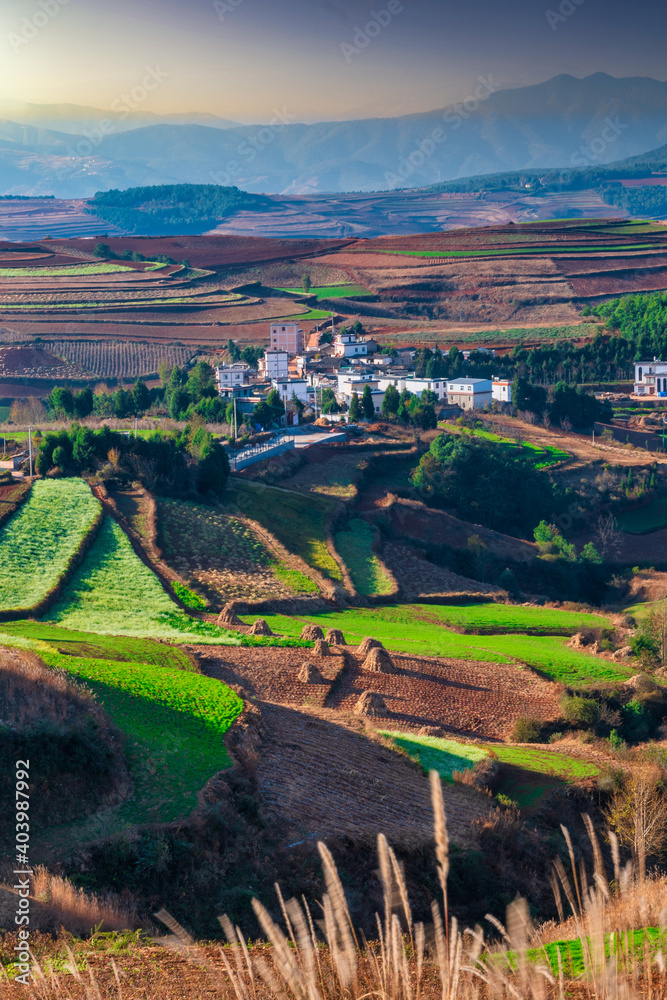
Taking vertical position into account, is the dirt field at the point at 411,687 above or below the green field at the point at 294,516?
below

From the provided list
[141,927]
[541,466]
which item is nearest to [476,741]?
[141,927]

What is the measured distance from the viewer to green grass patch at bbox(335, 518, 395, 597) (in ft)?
125

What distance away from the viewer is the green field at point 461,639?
1146 inches

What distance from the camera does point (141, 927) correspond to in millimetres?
11656

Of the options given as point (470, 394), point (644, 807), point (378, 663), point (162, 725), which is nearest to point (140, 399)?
point (470, 394)

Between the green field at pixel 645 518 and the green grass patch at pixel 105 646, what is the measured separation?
114 ft

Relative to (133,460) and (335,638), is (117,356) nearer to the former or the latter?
(133,460)

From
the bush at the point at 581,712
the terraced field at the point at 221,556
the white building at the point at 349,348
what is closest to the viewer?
the bush at the point at 581,712

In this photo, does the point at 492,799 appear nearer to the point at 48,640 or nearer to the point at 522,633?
the point at 48,640

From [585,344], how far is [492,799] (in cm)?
8249

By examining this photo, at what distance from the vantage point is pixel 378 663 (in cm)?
2608

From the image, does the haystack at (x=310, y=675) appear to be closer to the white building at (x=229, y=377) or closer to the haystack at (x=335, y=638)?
the haystack at (x=335, y=638)

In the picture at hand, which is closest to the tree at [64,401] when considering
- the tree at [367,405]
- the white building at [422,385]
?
the tree at [367,405]

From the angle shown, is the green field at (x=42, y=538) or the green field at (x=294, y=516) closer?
the green field at (x=42, y=538)
